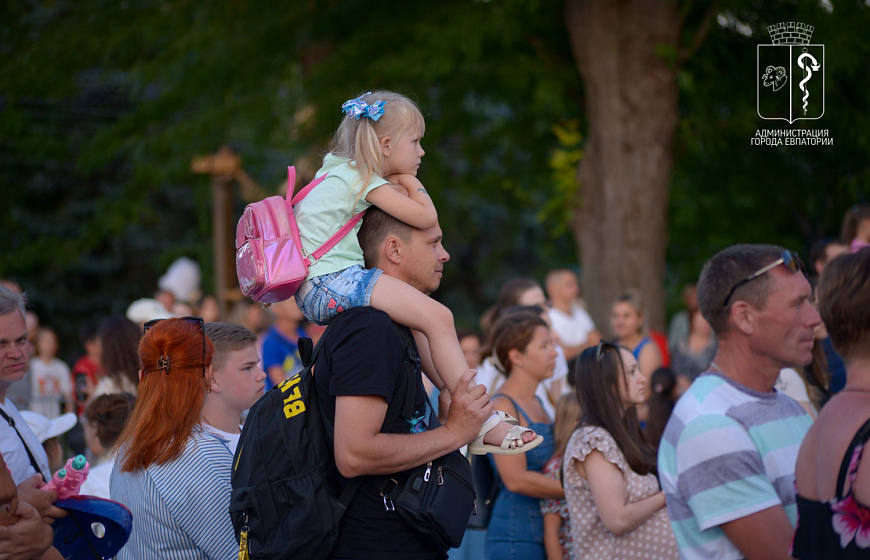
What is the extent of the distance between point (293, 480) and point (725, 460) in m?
1.26

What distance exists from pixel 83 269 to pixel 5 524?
1804 cm

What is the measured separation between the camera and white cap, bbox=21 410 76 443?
3.83 m

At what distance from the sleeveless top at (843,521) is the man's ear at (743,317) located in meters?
0.67

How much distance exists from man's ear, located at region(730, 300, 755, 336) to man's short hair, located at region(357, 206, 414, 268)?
1.07 metres

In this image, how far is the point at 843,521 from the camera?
1.89m

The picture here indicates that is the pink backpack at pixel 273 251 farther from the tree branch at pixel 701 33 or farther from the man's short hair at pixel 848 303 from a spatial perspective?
the tree branch at pixel 701 33

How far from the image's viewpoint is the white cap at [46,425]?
12.6 ft

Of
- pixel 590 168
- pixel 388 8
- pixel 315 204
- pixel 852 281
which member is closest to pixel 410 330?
pixel 315 204

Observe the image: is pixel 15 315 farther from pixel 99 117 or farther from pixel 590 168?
pixel 99 117

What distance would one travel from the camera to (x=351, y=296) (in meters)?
2.37

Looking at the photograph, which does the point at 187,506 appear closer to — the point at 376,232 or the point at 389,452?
the point at 389,452

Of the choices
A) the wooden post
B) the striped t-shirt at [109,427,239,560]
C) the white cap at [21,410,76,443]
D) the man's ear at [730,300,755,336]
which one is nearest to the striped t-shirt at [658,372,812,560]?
the man's ear at [730,300,755,336]

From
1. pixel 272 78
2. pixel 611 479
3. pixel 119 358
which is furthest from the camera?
pixel 272 78

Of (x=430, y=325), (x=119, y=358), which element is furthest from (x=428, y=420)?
(x=119, y=358)
